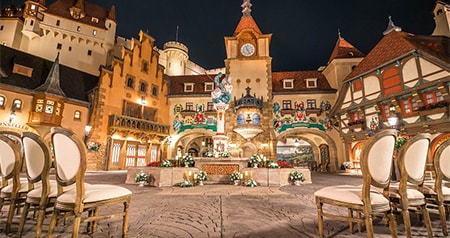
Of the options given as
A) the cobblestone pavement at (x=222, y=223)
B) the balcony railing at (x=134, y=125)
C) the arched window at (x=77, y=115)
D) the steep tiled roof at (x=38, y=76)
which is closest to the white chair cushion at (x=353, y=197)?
the cobblestone pavement at (x=222, y=223)

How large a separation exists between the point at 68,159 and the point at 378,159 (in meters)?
3.46

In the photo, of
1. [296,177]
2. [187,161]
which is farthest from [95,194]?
[296,177]

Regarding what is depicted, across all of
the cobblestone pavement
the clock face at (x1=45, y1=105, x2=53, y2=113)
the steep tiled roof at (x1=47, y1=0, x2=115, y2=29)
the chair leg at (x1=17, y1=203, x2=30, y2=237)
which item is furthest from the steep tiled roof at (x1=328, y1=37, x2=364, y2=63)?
the steep tiled roof at (x1=47, y1=0, x2=115, y2=29)

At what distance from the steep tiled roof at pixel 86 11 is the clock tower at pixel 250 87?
54.4 feet

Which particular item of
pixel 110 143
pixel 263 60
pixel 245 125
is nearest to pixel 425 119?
pixel 245 125

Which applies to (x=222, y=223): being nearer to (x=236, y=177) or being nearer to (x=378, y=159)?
(x=378, y=159)

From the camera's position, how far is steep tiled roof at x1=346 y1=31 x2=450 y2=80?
11023 mm

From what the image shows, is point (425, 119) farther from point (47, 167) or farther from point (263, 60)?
point (47, 167)

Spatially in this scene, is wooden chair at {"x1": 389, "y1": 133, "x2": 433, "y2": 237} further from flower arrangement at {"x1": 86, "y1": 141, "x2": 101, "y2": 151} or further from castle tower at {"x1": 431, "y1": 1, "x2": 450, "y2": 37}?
castle tower at {"x1": 431, "y1": 1, "x2": 450, "y2": 37}

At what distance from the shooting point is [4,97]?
38.9 ft

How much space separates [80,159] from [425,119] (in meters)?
15.1

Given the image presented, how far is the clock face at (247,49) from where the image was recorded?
18328 millimetres

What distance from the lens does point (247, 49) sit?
18.4 metres

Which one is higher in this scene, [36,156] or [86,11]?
[86,11]
